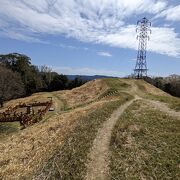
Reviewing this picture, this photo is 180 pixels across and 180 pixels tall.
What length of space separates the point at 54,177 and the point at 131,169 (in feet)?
14.7

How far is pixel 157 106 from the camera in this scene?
28484mm

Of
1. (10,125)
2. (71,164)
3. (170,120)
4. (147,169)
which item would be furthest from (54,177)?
(10,125)

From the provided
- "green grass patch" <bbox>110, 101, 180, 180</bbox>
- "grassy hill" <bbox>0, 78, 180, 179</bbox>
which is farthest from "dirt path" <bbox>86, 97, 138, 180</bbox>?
"green grass patch" <bbox>110, 101, 180, 180</bbox>

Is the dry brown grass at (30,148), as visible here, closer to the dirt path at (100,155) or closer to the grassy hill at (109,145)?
the grassy hill at (109,145)

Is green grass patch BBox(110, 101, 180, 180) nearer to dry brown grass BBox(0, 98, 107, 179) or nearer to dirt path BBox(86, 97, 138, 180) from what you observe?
dirt path BBox(86, 97, 138, 180)

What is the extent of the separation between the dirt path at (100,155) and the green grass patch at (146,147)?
42 cm

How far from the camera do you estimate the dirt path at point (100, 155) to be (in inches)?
615

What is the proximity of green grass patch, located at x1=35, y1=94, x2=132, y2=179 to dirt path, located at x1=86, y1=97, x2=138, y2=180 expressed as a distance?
336 mm

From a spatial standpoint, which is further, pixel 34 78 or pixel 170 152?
pixel 34 78

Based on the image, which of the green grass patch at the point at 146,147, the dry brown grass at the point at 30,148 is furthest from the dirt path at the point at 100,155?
the dry brown grass at the point at 30,148

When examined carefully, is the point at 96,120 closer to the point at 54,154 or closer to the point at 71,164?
the point at 54,154

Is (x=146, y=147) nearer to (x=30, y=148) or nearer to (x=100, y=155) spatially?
(x=100, y=155)

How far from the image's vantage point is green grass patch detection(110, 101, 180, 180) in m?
15.2

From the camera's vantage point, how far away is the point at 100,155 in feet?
57.7
